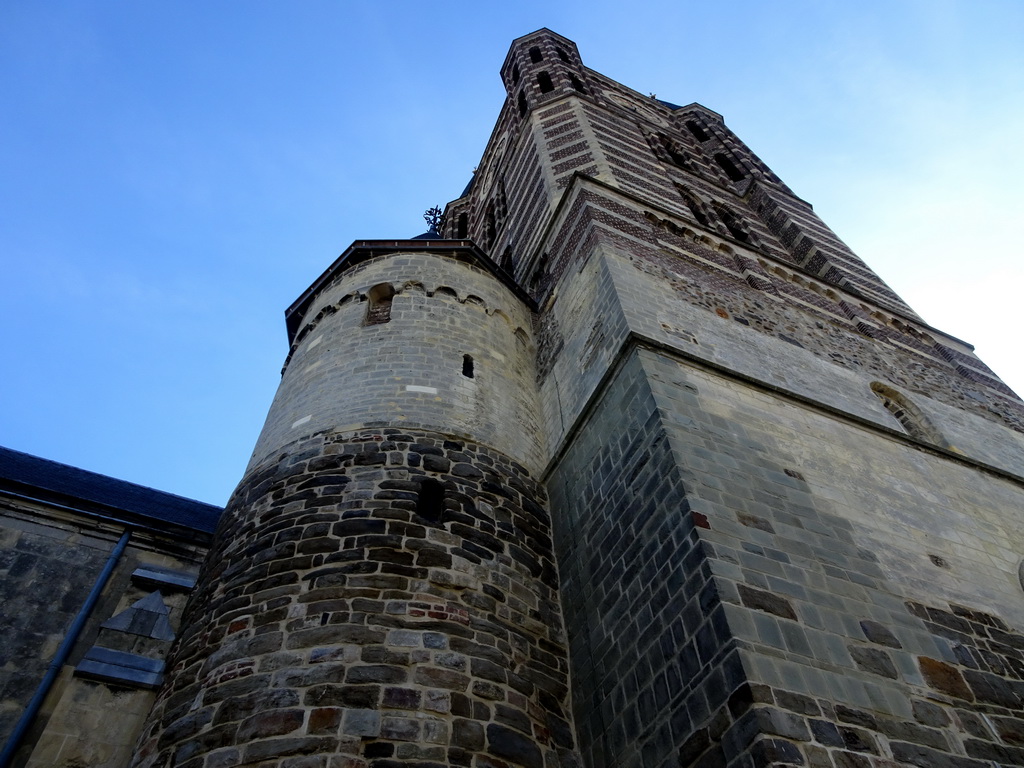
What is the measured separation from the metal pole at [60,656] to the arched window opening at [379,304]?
3729mm

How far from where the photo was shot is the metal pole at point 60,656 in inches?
218

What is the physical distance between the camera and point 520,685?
19.0ft

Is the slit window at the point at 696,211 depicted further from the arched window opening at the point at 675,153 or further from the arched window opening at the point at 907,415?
the arched window opening at the point at 907,415

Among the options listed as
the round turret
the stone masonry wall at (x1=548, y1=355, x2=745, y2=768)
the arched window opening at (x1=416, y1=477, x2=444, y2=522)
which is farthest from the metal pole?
the stone masonry wall at (x1=548, y1=355, x2=745, y2=768)

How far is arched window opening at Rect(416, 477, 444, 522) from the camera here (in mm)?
6812

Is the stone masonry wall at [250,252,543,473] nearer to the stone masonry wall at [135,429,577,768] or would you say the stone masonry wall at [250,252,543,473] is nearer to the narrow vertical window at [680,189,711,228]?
the stone masonry wall at [135,429,577,768]

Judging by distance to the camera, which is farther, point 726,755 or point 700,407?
point 700,407

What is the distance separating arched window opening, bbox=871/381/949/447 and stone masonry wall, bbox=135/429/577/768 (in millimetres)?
4907

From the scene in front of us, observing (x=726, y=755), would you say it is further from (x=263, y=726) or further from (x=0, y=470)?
(x=0, y=470)

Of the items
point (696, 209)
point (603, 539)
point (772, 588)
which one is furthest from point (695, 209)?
point (772, 588)

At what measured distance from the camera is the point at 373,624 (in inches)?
221

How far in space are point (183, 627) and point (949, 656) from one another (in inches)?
232

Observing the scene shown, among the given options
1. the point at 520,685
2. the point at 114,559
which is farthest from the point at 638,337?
the point at 114,559

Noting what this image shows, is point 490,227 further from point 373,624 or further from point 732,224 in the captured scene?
point 373,624
